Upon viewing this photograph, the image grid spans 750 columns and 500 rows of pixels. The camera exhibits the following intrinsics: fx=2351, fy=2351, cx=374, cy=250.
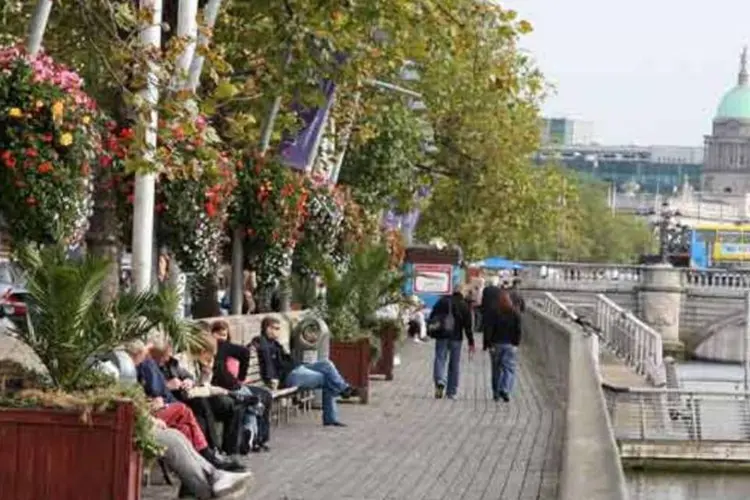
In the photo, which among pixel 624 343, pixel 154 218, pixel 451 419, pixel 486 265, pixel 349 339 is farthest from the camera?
pixel 486 265

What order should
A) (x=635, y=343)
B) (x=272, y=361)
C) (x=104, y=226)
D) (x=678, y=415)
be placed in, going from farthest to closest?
(x=635, y=343), (x=678, y=415), (x=272, y=361), (x=104, y=226)

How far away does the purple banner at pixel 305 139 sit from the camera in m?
29.2

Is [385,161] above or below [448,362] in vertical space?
above

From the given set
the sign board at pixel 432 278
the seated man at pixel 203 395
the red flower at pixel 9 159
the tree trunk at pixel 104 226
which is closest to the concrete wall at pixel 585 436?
the seated man at pixel 203 395

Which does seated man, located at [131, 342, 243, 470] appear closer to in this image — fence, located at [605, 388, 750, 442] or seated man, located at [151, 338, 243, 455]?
seated man, located at [151, 338, 243, 455]

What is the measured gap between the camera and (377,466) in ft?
65.5

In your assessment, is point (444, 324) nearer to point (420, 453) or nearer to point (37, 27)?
point (420, 453)

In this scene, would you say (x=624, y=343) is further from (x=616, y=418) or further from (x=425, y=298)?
(x=616, y=418)

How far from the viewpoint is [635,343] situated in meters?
51.6

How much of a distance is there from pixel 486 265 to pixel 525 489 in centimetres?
8066

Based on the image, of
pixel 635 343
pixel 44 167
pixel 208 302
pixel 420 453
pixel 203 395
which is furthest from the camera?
pixel 635 343

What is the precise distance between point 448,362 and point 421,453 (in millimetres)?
10240

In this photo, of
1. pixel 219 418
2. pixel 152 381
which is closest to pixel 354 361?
pixel 219 418

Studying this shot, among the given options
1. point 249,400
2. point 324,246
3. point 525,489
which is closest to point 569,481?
point 525,489
